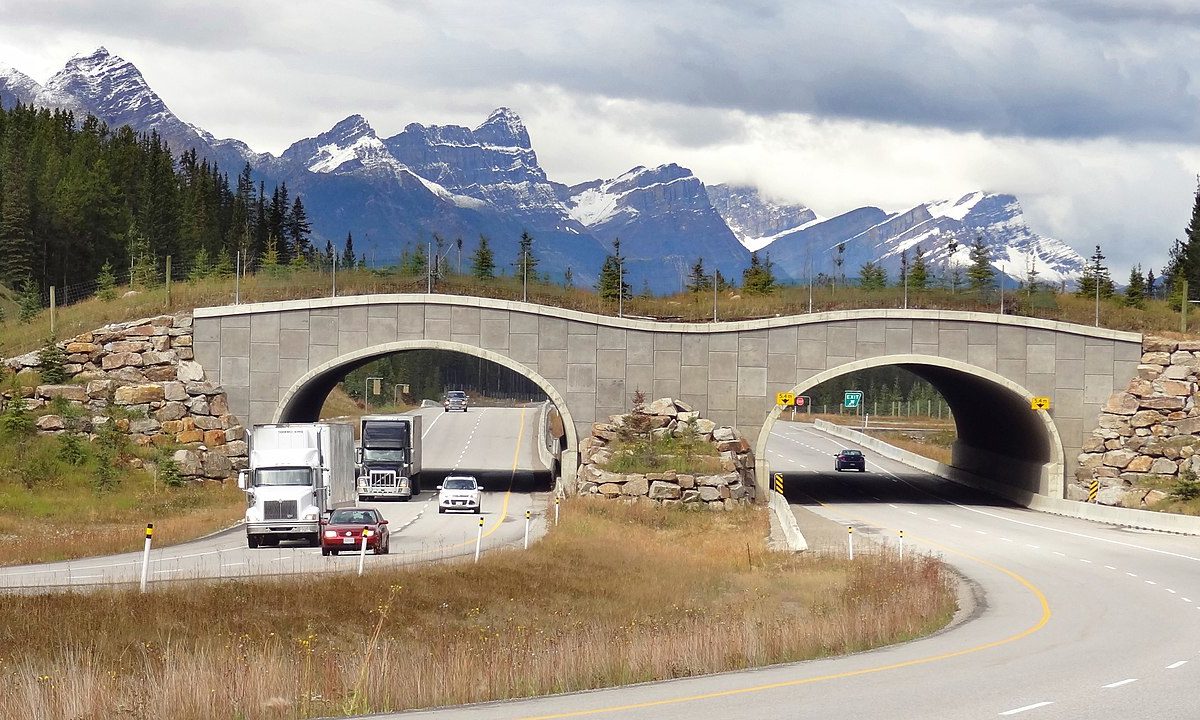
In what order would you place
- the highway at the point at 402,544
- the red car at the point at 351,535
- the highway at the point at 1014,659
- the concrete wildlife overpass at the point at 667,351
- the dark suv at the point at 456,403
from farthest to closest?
the dark suv at the point at 456,403, the concrete wildlife overpass at the point at 667,351, the red car at the point at 351,535, the highway at the point at 402,544, the highway at the point at 1014,659

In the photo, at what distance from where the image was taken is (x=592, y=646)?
2072 centimetres

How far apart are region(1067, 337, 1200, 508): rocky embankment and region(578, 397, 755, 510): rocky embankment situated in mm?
16010

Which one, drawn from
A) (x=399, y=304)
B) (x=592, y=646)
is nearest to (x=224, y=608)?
(x=592, y=646)

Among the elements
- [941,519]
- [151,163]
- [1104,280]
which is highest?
[151,163]

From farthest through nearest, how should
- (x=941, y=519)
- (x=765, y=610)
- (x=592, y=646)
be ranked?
1. (x=941, y=519)
2. (x=765, y=610)
3. (x=592, y=646)

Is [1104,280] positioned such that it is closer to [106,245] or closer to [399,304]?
[399,304]

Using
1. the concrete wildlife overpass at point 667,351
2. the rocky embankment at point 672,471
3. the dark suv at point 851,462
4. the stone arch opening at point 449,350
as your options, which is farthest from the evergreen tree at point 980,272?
the stone arch opening at point 449,350

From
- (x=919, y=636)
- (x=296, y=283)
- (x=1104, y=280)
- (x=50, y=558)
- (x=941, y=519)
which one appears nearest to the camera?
(x=919, y=636)

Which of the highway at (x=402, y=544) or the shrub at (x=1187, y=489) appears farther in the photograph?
the shrub at (x=1187, y=489)

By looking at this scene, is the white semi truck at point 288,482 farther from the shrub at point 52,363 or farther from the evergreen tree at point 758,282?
the evergreen tree at point 758,282

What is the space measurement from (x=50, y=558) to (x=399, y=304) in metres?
27.3

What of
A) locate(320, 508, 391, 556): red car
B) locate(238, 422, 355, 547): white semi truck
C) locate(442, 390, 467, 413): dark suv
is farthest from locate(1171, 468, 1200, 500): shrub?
locate(442, 390, 467, 413): dark suv

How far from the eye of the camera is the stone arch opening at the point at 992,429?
62438 mm

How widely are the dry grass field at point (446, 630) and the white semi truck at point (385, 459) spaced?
21.9m
